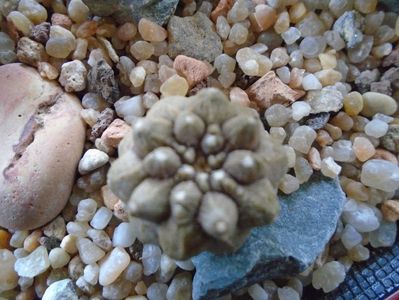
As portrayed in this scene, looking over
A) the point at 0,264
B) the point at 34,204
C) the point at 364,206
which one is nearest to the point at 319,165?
the point at 364,206

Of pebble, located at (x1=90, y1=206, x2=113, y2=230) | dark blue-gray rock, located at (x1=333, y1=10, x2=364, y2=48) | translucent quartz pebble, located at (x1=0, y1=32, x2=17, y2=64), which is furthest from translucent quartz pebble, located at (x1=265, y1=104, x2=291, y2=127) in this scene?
translucent quartz pebble, located at (x1=0, y1=32, x2=17, y2=64)

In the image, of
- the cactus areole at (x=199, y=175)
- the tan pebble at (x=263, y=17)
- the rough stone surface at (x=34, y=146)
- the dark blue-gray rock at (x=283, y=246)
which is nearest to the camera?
the cactus areole at (x=199, y=175)

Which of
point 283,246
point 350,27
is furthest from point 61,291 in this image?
point 350,27

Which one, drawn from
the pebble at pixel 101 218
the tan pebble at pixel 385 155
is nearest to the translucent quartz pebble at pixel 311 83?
the tan pebble at pixel 385 155

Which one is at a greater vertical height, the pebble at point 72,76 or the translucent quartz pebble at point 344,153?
the pebble at point 72,76

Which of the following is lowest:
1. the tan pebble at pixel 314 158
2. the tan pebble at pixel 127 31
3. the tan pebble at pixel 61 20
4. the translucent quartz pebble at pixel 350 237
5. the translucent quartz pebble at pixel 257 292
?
the translucent quartz pebble at pixel 257 292

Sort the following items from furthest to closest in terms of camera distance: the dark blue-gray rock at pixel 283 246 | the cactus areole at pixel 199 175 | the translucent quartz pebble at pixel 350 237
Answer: the translucent quartz pebble at pixel 350 237 < the dark blue-gray rock at pixel 283 246 < the cactus areole at pixel 199 175

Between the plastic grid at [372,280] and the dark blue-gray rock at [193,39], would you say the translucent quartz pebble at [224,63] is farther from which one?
the plastic grid at [372,280]
